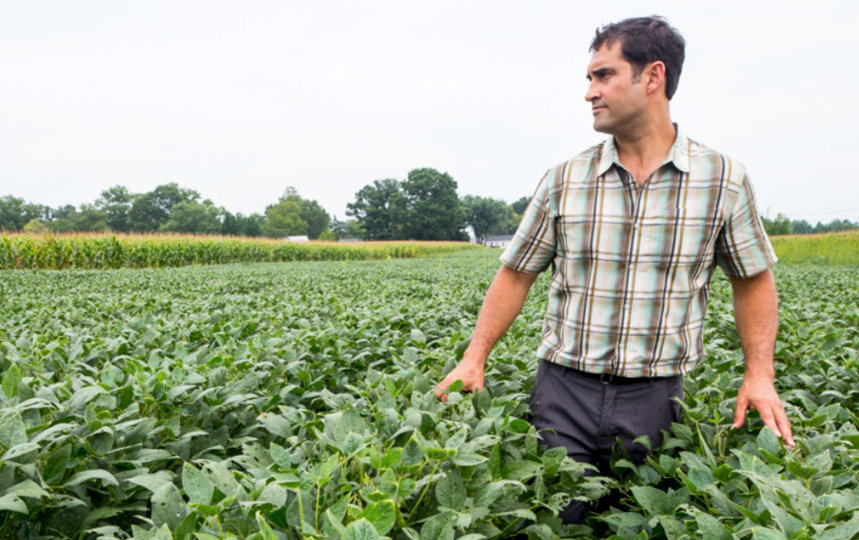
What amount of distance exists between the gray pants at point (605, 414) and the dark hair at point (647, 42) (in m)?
1.14

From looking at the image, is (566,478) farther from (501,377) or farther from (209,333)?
(209,333)

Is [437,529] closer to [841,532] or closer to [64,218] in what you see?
[841,532]

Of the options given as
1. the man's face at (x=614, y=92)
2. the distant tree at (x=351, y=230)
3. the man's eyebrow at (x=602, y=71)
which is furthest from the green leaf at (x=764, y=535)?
the distant tree at (x=351, y=230)

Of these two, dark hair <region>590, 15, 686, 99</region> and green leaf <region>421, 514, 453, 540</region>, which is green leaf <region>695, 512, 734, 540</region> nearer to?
green leaf <region>421, 514, 453, 540</region>

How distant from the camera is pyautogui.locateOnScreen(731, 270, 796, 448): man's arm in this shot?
72.8 inches

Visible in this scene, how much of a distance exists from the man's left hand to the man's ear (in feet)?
3.57

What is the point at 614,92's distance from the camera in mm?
1936

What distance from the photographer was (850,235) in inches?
1051

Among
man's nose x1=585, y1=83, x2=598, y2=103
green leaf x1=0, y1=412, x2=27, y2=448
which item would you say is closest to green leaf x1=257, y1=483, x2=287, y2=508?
green leaf x1=0, y1=412, x2=27, y2=448

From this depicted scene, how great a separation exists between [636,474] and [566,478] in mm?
469

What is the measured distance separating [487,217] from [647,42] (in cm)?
12183

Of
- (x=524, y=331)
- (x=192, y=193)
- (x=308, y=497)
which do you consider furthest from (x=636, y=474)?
(x=192, y=193)

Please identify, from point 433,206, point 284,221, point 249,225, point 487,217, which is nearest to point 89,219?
point 249,225

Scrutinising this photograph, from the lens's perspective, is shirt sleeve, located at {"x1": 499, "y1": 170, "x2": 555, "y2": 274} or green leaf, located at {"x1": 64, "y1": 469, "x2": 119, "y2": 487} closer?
green leaf, located at {"x1": 64, "y1": 469, "x2": 119, "y2": 487}
